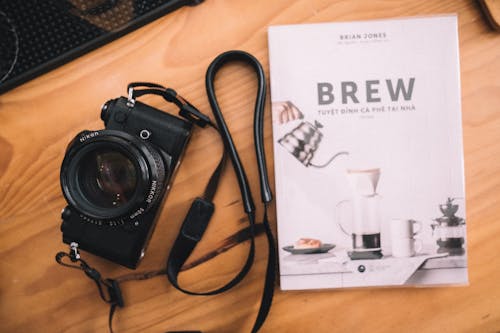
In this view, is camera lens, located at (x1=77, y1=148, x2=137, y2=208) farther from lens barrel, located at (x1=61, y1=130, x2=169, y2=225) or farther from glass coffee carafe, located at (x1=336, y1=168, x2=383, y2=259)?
glass coffee carafe, located at (x1=336, y1=168, x2=383, y2=259)

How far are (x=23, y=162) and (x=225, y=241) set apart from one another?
1.02ft

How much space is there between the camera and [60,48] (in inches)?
26.0

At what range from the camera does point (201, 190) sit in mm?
666

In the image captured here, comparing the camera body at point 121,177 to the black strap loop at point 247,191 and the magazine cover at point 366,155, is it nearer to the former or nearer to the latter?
the black strap loop at point 247,191

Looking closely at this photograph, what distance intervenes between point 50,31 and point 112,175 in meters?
0.23

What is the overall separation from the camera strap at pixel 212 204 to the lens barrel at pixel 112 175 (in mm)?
73

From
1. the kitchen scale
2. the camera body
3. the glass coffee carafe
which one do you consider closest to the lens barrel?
the camera body

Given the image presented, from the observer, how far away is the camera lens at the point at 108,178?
60cm

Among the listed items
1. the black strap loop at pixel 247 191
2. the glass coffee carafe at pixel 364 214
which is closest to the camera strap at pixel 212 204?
the black strap loop at pixel 247 191

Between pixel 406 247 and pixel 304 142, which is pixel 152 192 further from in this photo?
pixel 406 247

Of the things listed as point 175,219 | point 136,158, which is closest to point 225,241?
point 175,219

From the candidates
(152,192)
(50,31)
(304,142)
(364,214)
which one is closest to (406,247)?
(364,214)

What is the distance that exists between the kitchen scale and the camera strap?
0.31ft

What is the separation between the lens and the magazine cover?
0.65 metres
